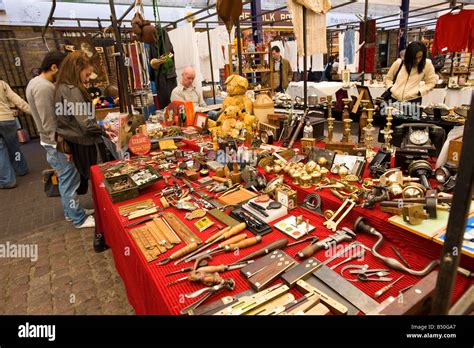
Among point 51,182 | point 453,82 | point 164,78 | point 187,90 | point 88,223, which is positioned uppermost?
point 164,78

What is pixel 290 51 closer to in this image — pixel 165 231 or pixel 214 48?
pixel 214 48

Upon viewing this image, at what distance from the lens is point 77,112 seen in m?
3.21

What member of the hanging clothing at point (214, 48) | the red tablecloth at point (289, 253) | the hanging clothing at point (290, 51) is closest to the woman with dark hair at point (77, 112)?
the red tablecloth at point (289, 253)

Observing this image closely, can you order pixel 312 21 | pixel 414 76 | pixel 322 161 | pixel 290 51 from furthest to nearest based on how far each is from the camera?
pixel 290 51 → pixel 414 76 → pixel 312 21 → pixel 322 161

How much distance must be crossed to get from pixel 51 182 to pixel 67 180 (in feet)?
1.11

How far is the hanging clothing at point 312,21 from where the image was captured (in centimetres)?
280

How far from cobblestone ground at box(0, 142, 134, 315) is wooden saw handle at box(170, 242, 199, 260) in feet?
4.26

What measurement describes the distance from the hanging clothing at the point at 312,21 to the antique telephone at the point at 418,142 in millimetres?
1369

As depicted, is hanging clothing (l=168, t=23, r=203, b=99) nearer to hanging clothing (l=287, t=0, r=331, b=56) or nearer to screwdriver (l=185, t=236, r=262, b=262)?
hanging clothing (l=287, t=0, r=331, b=56)

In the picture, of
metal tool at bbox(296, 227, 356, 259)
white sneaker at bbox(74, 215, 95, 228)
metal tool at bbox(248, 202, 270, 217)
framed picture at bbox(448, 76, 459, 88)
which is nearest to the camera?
metal tool at bbox(296, 227, 356, 259)

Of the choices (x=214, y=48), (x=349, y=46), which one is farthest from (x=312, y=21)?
(x=349, y=46)

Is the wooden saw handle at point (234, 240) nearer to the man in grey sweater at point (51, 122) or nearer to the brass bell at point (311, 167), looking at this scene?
the brass bell at point (311, 167)

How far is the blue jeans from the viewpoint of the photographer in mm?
3563

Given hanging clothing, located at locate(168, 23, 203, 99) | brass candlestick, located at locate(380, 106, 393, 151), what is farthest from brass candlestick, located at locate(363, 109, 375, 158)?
hanging clothing, located at locate(168, 23, 203, 99)
